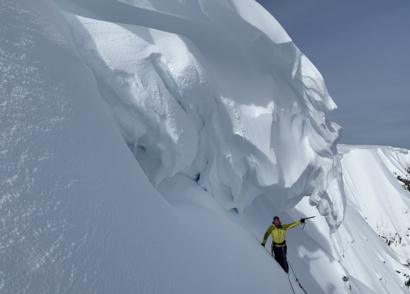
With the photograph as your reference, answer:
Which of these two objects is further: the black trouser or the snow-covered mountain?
the black trouser

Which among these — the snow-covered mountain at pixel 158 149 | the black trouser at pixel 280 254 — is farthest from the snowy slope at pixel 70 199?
the black trouser at pixel 280 254

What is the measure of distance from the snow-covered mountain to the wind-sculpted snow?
1.2 inches

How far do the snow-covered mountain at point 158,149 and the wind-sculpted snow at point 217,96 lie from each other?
3cm

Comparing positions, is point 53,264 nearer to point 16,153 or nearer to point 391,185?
point 16,153

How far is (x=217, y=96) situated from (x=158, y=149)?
1965mm

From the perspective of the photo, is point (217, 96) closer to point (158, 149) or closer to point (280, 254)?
point (158, 149)

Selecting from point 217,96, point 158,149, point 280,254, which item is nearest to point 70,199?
point 158,149

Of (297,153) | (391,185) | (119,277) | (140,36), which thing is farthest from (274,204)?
(391,185)

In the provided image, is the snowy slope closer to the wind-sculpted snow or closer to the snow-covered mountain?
the snow-covered mountain

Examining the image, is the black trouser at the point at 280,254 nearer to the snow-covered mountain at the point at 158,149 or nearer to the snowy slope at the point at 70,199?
the snow-covered mountain at the point at 158,149

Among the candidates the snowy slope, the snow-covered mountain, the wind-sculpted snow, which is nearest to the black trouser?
the snow-covered mountain

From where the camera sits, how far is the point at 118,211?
3.55 meters

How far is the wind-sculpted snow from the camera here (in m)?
6.00

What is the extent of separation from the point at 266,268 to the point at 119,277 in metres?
3.59
